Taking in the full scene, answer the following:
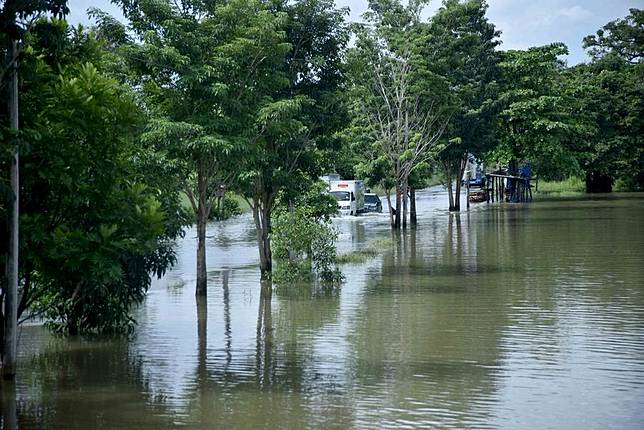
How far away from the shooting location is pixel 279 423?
36.0ft

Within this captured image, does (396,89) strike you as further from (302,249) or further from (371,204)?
(371,204)

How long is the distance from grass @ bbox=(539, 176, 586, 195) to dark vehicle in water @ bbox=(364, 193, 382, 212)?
27.9m

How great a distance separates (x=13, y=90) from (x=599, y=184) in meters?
82.5

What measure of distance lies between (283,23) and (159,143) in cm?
506

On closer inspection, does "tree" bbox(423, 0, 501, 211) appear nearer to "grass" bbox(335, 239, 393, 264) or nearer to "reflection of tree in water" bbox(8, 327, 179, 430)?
"grass" bbox(335, 239, 393, 264)

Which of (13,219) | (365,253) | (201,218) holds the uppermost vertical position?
(13,219)

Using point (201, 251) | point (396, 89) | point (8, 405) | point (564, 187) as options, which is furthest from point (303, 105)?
point (564, 187)

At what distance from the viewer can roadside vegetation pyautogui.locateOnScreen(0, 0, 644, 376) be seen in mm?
12984

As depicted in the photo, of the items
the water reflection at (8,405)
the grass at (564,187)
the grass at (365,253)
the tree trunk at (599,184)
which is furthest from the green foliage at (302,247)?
the grass at (564,187)

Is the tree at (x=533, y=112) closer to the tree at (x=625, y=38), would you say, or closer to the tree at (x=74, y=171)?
the tree at (x=625, y=38)

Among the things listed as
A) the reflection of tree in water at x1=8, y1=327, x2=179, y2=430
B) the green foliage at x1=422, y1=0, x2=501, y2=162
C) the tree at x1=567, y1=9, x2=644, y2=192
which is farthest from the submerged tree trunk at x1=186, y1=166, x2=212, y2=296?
the tree at x1=567, y1=9, x2=644, y2=192

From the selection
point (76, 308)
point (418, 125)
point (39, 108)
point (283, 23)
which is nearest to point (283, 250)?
point (283, 23)

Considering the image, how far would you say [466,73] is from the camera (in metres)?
59.0

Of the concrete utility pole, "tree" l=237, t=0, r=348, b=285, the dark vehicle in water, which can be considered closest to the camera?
the concrete utility pole
